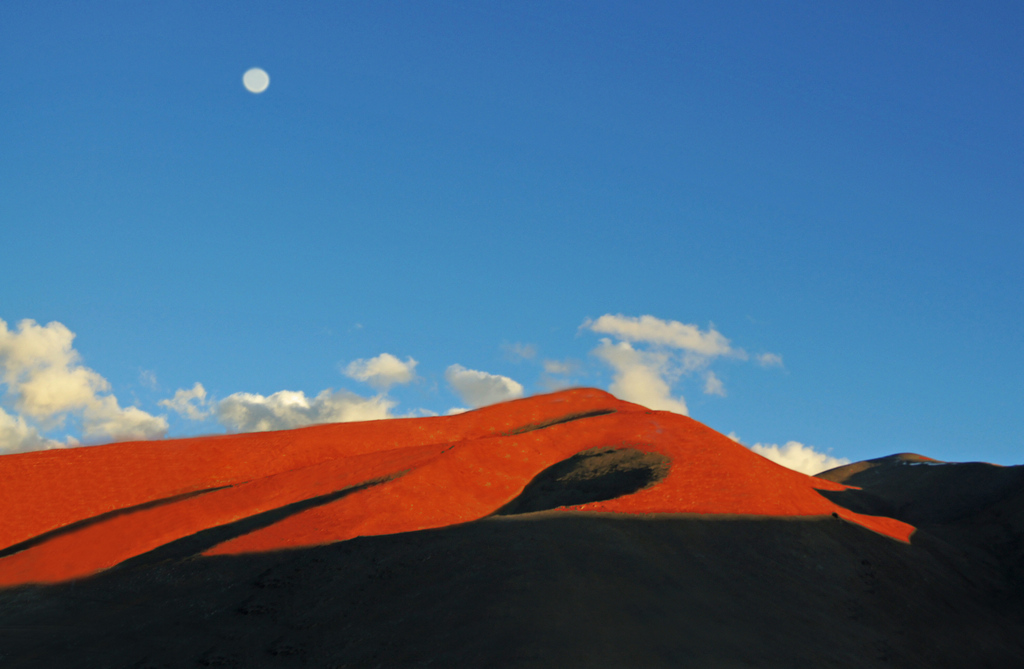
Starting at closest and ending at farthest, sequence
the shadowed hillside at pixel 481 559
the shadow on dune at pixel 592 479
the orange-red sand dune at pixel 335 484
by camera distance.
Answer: the shadowed hillside at pixel 481 559, the orange-red sand dune at pixel 335 484, the shadow on dune at pixel 592 479

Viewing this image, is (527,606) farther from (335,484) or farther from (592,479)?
(335,484)

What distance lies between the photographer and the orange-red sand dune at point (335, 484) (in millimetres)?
35125

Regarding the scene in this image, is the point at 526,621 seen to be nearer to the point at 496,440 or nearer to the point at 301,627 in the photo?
the point at 301,627

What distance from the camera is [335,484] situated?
4222cm

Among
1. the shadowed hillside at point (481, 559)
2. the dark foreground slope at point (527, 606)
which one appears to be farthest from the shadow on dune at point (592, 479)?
the dark foreground slope at point (527, 606)

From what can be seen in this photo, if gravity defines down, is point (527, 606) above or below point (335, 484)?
below

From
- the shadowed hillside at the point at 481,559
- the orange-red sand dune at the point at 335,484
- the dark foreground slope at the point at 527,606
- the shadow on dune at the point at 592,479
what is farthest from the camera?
the shadow on dune at the point at 592,479

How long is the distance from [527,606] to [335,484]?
79.3 feet

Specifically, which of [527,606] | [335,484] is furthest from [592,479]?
[527,606]

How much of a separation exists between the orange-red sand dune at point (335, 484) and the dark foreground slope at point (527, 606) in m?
3.12

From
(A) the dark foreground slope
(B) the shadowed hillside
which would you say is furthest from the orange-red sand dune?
(A) the dark foreground slope

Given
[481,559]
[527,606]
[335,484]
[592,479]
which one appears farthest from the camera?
[335,484]

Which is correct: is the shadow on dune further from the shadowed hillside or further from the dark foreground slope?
the dark foreground slope

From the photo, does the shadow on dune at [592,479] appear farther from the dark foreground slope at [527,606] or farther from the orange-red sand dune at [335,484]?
the dark foreground slope at [527,606]
